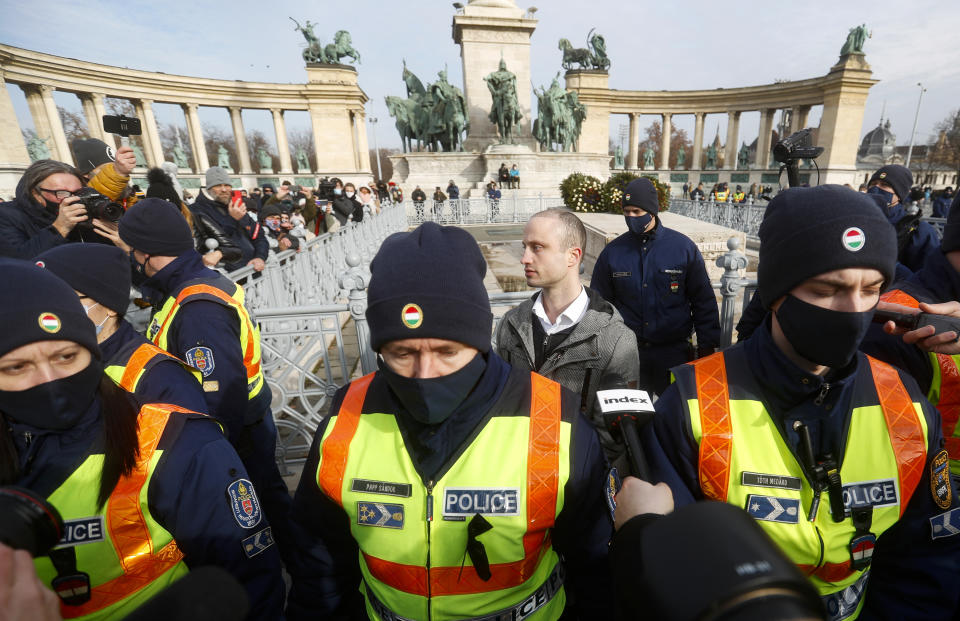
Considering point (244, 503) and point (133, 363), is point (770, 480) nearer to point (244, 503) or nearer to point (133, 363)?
point (244, 503)

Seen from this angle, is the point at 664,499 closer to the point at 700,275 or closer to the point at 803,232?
the point at 803,232

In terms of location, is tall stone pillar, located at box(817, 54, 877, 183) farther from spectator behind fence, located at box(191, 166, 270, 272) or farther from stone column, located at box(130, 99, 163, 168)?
stone column, located at box(130, 99, 163, 168)

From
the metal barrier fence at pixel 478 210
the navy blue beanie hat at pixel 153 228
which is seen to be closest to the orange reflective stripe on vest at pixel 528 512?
the navy blue beanie hat at pixel 153 228

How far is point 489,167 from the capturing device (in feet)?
73.6

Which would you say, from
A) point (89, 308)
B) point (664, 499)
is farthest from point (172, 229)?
point (664, 499)

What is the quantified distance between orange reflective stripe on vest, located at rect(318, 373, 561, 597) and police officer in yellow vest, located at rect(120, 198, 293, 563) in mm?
1087

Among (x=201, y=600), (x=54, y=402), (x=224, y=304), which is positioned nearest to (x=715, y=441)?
(x=201, y=600)

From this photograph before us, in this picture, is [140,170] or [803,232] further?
[140,170]

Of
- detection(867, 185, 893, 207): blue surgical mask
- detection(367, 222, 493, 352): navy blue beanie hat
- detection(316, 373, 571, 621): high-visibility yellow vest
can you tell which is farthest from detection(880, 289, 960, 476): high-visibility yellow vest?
detection(867, 185, 893, 207): blue surgical mask

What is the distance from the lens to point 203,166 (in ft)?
120

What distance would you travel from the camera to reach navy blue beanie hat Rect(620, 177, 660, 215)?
3303 mm

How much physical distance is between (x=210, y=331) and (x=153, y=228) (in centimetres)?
80

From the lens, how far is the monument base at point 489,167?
2234cm

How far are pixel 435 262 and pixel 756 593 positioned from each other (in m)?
1.05
